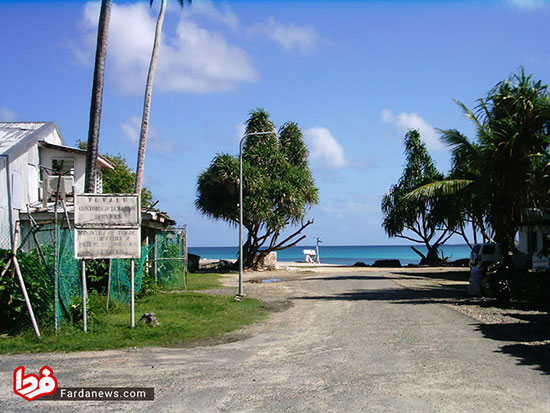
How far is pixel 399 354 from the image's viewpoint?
33.0 ft

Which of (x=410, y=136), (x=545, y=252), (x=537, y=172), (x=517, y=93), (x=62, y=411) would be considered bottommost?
(x=62, y=411)

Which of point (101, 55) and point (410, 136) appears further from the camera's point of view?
point (410, 136)

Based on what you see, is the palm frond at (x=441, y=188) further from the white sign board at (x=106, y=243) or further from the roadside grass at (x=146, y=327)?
the white sign board at (x=106, y=243)

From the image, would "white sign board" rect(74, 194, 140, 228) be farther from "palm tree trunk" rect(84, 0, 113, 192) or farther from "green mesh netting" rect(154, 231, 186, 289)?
"green mesh netting" rect(154, 231, 186, 289)

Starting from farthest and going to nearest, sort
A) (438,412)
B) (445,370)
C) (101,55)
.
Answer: (101,55)
(445,370)
(438,412)

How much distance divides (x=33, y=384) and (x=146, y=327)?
209 inches

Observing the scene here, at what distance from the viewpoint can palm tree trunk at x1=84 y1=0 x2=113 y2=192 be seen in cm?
1636

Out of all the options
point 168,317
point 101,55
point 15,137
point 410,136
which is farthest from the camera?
point 410,136

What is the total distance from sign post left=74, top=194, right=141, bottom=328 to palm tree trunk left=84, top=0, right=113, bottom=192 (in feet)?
9.54

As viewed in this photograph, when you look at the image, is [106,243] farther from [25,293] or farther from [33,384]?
[33,384]

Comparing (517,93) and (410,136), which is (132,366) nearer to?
(517,93)

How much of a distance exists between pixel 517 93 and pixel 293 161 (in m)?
26.1

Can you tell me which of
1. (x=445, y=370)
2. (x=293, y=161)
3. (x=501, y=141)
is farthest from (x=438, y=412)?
(x=293, y=161)

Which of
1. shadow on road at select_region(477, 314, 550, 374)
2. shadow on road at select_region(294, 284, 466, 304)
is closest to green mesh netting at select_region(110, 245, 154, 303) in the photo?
shadow on road at select_region(294, 284, 466, 304)
